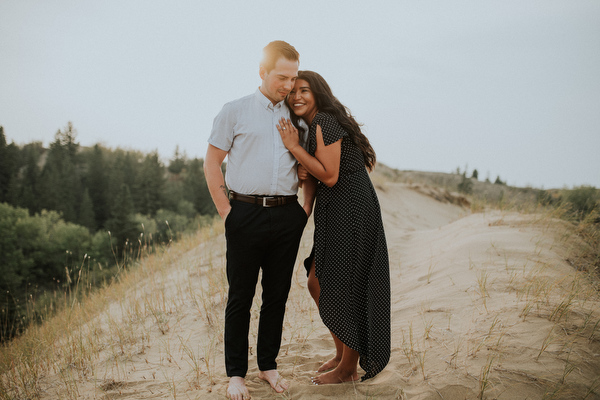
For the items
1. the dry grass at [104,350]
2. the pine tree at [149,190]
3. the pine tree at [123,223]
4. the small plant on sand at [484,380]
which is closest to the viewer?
the small plant on sand at [484,380]

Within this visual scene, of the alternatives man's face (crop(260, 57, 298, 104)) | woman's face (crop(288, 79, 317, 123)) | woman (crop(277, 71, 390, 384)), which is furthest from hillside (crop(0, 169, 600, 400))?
man's face (crop(260, 57, 298, 104))

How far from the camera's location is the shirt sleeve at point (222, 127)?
286cm

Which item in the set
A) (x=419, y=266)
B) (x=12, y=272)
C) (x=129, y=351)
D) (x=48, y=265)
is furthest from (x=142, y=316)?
(x=48, y=265)

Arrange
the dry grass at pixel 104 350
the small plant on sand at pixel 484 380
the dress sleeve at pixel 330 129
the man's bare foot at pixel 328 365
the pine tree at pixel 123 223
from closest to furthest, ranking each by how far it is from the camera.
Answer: the small plant on sand at pixel 484 380
the dress sleeve at pixel 330 129
the man's bare foot at pixel 328 365
the dry grass at pixel 104 350
the pine tree at pixel 123 223

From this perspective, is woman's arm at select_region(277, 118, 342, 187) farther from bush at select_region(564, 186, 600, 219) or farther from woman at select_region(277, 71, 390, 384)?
bush at select_region(564, 186, 600, 219)

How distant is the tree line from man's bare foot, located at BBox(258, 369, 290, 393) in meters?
22.3

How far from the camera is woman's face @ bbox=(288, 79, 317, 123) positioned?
9.64 feet

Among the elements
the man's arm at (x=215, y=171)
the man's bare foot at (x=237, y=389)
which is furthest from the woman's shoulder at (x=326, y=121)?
the man's bare foot at (x=237, y=389)

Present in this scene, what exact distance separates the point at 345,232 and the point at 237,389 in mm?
1451

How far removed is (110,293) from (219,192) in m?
5.37

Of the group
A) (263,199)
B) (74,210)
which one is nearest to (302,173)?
(263,199)

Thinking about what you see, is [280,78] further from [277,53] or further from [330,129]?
[330,129]

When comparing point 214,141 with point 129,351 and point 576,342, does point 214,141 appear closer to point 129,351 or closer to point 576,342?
point 129,351

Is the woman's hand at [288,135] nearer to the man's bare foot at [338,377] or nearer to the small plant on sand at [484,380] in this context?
the man's bare foot at [338,377]
